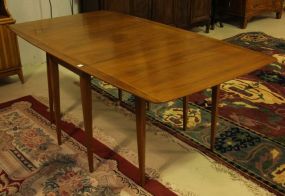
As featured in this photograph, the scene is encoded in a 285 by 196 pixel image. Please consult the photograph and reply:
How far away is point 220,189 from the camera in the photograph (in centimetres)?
182

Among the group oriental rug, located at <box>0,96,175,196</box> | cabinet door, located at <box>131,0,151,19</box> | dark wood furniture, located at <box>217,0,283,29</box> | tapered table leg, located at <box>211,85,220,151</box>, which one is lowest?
oriental rug, located at <box>0,96,175,196</box>

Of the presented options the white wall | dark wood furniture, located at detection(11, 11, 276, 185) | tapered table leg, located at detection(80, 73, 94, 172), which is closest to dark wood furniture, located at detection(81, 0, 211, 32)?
the white wall

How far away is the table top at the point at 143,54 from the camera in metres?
1.37

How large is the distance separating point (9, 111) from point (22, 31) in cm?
79

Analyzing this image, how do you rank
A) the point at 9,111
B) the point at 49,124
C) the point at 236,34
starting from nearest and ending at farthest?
the point at 49,124 → the point at 9,111 → the point at 236,34

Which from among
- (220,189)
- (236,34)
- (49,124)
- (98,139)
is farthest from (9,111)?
(236,34)

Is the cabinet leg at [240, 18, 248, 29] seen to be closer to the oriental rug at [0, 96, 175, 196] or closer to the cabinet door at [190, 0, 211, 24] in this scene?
the cabinet door at [190, 0, 211, 24]

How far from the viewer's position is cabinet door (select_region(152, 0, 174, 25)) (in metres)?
3.77

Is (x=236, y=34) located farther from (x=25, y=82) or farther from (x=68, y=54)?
(x=68, y=54)

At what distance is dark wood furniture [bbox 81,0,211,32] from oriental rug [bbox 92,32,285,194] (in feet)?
2.94

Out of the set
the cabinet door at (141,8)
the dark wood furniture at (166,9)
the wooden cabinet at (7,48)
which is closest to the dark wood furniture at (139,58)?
the wooden cabinet at (7,48)

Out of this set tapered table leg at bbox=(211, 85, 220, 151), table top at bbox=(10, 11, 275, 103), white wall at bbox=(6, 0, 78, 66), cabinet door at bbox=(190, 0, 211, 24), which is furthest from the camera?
cabinet door at bbox=(190, 0, 211, 24)

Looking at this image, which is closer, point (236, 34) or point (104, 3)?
point (104, 3)

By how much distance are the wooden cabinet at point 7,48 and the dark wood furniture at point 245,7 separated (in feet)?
9.46
